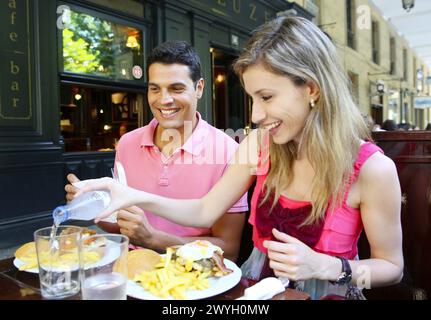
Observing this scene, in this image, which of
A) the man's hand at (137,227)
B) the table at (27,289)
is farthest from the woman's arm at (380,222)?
the man's hand at (137,227)

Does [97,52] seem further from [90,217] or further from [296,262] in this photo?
[296,262]

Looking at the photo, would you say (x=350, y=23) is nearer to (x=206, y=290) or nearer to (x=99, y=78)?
(x=99, y=78)

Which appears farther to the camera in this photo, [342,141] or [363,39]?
[363,39]

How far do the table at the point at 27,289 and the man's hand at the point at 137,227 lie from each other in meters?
0.38

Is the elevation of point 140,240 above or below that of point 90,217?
below

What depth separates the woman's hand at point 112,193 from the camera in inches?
48.1

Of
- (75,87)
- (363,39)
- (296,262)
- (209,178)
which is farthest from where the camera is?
(363,39)

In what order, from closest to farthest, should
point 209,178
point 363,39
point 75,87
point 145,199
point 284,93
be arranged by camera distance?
point 284,93 < point 145,199 < point 209,178 < point 75,87 < point 363,39

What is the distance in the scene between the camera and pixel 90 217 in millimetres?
1253

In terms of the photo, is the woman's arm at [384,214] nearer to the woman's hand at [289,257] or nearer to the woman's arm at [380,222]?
the woman's arm at [380,222]

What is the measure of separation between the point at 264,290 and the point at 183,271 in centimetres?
25

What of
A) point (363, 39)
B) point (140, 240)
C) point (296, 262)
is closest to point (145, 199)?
point (140, 240)

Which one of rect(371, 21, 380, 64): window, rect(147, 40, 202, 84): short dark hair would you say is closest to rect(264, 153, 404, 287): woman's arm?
rect(147, 40, 202, 84): short dark hair

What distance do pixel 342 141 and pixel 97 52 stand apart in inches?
175
